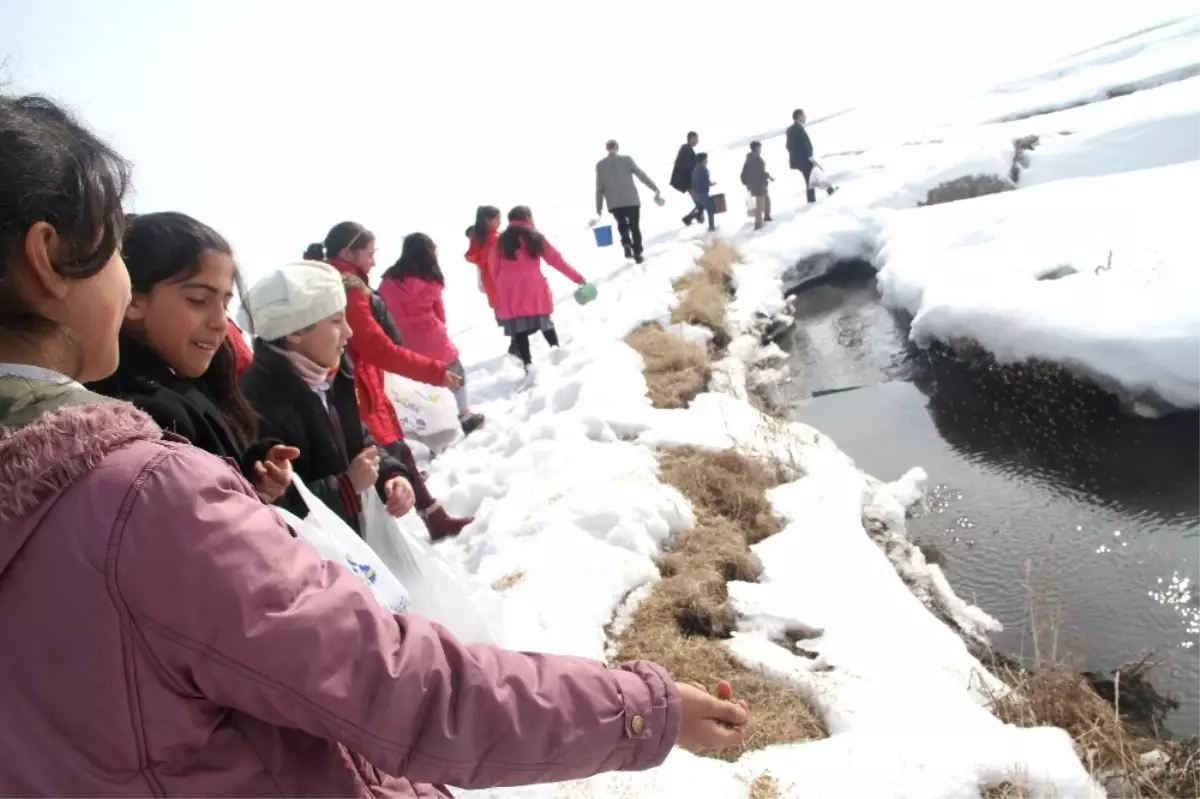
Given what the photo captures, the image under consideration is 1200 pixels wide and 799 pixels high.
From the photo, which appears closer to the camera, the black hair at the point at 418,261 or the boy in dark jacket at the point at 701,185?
the black hair at the point at 418,261

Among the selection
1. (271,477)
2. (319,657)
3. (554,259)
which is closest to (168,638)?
(319,657)

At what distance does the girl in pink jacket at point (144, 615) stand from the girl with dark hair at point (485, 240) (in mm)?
6865

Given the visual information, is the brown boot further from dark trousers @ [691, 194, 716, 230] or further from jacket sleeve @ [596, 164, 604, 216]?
dark trousers @ [691, 194, 716, 230]

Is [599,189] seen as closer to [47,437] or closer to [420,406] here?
[420,406]

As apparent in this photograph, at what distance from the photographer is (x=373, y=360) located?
13.7 ft

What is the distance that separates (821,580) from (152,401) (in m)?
3.29

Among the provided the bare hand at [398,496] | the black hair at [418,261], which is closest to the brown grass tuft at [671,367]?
the black hair at [418,261]

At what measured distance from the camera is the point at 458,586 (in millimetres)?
2744

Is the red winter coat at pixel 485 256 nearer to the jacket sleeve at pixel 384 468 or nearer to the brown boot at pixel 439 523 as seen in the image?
the brown boot at pixel 439 523

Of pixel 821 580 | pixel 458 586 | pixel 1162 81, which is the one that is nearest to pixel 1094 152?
pixel 1162 81

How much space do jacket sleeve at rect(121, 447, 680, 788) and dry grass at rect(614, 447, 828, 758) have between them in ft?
5.82

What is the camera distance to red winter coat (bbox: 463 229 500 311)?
8109 mm

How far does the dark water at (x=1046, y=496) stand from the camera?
390 cm

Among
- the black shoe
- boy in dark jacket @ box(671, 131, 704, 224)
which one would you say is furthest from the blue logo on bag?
boy in dark jacket @ box(671, 131, 704, 224)
